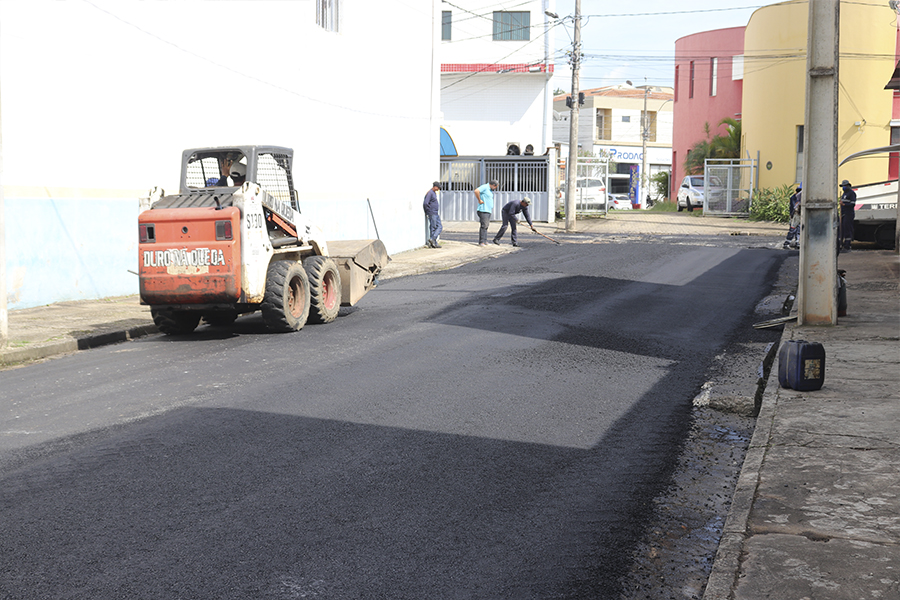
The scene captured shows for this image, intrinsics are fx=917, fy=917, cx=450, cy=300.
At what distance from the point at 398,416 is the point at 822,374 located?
3656 mm

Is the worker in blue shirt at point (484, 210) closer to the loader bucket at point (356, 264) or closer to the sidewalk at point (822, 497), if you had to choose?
the loader bucket at point (356, 264)

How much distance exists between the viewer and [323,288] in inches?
510

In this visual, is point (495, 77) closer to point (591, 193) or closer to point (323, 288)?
point (591, 193)

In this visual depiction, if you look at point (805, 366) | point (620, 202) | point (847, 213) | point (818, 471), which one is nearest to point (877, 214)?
point (847, 213)

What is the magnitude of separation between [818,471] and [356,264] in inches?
363

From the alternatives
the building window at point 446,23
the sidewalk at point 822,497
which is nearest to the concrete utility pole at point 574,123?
the building window at point 446,23

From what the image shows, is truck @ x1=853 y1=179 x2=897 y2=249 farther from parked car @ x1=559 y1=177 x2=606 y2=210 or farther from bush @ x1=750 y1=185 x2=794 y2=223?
parked car @ x1=559 y1=177 x2=606 y2=210

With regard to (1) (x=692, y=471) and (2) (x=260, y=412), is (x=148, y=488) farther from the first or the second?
(1) (x=692, y=471)

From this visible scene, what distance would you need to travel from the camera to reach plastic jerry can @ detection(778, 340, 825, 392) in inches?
307

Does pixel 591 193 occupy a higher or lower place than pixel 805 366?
higher

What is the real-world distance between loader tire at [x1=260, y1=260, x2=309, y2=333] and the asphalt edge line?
6357 millimetres

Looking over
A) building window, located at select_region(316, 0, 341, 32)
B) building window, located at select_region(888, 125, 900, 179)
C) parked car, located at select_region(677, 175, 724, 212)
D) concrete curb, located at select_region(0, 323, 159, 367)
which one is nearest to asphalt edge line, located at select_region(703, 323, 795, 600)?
concrete curb, located at select_region(0, 323, 159, 367)

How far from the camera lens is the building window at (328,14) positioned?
2139cm

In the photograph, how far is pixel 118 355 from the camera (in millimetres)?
10586
